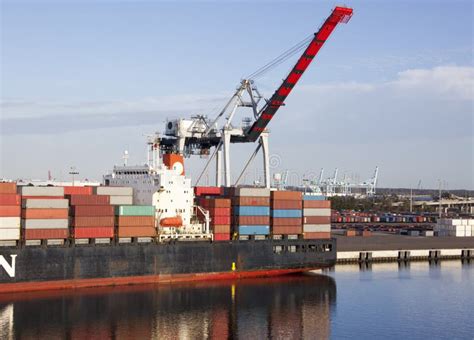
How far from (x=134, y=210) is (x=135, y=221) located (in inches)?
33.0

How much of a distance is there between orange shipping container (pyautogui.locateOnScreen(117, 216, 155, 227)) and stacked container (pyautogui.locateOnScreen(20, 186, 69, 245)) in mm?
4172

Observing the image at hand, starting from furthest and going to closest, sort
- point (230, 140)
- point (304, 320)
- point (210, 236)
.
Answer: point (230, 140)
point (210, 236)
point (304, 320)

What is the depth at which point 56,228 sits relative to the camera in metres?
52.1

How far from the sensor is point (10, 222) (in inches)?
1994

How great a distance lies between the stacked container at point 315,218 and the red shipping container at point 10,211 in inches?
975

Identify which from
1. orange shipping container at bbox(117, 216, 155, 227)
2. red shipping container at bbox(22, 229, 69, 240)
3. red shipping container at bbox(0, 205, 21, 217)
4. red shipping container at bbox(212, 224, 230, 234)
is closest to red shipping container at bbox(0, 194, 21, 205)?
red shipping container at bbox(0, 205, 21, 217)

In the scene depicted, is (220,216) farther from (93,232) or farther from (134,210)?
(93,232)

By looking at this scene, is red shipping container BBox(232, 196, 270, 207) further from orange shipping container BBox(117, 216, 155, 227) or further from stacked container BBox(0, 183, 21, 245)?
stacked container BBox(0, 183, 21, 245)

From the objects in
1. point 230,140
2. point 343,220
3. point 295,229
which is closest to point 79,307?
point 295,229

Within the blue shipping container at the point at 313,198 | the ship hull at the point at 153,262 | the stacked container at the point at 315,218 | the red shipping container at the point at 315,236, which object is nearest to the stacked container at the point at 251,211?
the ship hull at the point at 153,262

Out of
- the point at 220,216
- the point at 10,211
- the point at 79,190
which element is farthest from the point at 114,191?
the point at 10,211

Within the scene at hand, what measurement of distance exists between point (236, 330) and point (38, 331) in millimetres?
11470

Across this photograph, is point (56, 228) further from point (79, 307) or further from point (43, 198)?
point (79, 307)

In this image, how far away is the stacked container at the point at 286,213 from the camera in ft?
204
